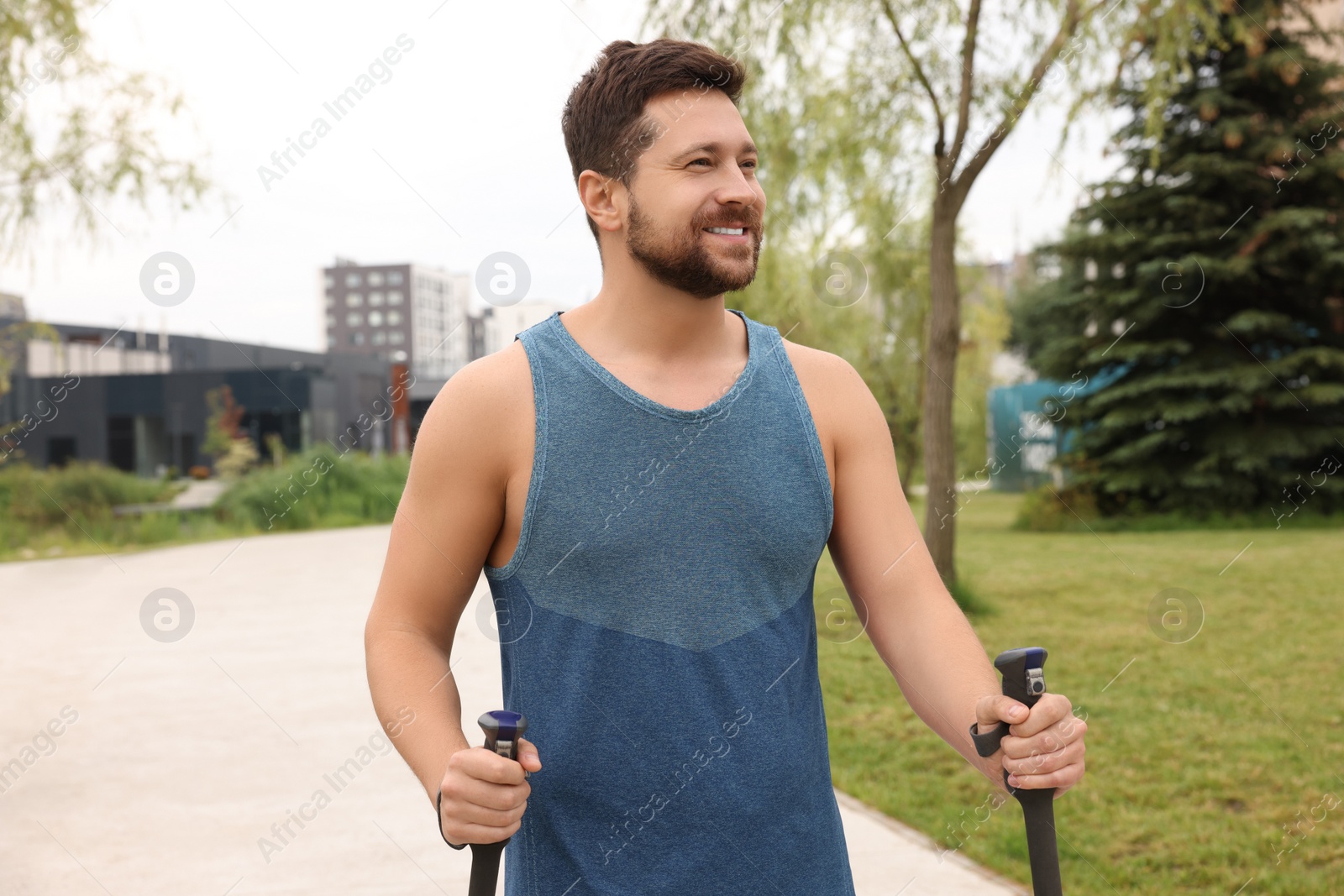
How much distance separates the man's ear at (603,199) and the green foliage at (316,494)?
16155 mm

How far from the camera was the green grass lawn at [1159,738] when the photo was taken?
4.11m

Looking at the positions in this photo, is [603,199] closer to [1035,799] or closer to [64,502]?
[1035,799]

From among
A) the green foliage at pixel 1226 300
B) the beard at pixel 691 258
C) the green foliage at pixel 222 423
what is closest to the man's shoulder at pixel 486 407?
the beard at pixel 691 258

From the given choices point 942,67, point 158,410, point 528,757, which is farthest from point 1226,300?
point 158,410

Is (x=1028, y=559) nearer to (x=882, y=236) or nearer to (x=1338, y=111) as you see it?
(x=882, y=236)

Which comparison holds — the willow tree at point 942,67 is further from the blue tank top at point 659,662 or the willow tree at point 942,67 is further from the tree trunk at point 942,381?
the blue tank top at point 659,662

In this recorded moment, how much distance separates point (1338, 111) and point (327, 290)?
11598cm

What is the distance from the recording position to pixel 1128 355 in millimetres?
15805

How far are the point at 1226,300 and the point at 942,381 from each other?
10243 mm

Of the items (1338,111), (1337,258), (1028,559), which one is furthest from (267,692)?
(1338,111)

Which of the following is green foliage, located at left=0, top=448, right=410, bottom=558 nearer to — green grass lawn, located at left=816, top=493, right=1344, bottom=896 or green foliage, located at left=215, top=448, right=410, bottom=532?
green foliage, located at left=215, top=448, right=410, bottom=532

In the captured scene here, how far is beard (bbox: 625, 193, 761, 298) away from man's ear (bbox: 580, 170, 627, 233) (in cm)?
4

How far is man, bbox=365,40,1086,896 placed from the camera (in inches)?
59.5

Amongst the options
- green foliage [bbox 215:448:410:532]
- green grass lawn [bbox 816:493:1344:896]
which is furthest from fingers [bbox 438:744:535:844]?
green foliage [bbox 215:448:410:532]
